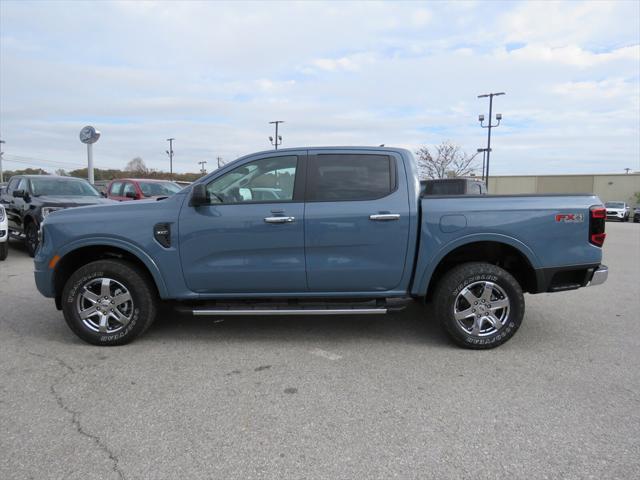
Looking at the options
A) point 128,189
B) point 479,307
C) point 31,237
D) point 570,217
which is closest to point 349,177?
point 479,307

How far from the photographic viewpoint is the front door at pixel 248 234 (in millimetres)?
4184

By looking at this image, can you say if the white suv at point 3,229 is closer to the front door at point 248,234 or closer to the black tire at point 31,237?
the black tire at point 31,237

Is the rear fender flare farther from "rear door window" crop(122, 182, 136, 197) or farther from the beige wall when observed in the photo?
the beige wall

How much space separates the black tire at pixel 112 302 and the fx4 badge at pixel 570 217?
3.88 metres

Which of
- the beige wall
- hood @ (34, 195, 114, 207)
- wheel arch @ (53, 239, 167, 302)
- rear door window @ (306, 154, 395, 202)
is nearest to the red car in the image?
hood @ (34, 195, 114, 207)

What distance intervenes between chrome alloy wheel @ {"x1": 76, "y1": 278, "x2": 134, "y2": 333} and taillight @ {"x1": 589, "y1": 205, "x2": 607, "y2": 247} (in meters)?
4.34

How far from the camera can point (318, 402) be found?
325cm

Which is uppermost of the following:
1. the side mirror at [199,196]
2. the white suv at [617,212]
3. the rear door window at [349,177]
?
the rear door window at [349,177]

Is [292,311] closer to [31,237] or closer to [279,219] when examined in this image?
[279,219]

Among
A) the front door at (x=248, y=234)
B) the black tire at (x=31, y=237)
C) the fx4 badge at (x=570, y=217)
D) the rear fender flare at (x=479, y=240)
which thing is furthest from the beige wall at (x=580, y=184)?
the front door at (x=248, y=234)

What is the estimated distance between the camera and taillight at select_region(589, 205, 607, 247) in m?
4.17

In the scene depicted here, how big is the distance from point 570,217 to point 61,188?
10.4 meters

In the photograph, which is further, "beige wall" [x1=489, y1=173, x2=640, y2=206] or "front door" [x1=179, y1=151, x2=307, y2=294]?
"beige wall" [x1=489, y1=173, x2=640, y2=206]

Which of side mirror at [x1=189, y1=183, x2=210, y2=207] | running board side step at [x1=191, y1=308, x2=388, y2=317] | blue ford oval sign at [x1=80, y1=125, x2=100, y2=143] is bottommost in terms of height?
running board side step at [x1=191, y1=308, x2=388, y2=317]
